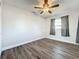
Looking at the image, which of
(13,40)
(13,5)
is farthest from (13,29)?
(13,5)

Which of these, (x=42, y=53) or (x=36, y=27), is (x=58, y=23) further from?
(x=42, y=53)

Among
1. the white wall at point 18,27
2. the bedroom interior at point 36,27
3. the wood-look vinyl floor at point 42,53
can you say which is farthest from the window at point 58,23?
the wood-look vinyl floor at point 42,53

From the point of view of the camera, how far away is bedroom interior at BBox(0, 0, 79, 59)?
3.71 meters

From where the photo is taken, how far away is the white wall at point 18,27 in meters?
4.27

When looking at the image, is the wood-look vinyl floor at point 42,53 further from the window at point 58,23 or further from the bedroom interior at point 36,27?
the window at point 58,23

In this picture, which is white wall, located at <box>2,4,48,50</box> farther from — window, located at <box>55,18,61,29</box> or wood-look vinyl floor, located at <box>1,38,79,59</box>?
window, located at <box>55,18,61,29</box>

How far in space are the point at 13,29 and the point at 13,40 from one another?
2.23 feet

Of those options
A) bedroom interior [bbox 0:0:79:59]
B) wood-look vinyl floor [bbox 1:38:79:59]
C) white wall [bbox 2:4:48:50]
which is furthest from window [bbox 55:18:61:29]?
wood-look vinyl floor [bbox 1:38:79:59]

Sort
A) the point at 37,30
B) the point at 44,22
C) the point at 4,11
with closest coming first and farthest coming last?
the point at 4,11 → the point at 37,30 → the point at 44,22

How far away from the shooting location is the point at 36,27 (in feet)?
21.6

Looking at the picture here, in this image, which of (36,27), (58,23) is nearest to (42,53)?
(36,27)

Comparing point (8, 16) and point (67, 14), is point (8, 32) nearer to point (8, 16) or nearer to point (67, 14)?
point (8, 16)

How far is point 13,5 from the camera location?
4.64 m

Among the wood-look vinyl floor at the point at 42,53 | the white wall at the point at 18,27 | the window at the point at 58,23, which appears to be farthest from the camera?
the window at the point at 58,23
